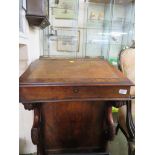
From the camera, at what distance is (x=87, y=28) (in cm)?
221

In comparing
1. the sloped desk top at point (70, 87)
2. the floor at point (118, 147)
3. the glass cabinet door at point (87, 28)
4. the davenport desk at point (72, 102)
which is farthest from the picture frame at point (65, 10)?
the floor at point (118, 147)

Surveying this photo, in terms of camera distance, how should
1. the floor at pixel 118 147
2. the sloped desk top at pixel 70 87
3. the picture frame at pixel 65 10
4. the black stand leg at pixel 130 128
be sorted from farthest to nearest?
the picture frame at pixel 65 10 → the floor at pixel 118 147 → the black stand leg at pixel 130 128 → the sloped desk top at pixel 70 87

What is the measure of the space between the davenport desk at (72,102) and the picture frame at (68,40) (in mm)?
833

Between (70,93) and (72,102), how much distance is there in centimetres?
38

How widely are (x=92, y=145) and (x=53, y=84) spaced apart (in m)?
0.86

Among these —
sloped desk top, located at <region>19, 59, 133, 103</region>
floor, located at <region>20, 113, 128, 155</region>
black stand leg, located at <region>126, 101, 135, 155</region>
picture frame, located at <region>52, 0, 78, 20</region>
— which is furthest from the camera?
picture frame, located at <region>52, 0, 78, 20</region>

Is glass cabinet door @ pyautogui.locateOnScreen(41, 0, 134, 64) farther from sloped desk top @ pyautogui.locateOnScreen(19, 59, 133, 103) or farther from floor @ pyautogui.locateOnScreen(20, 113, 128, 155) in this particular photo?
sloped desk top @ pyautogui.locateOnScreen(19, 59, 133, 103)

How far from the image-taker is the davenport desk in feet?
3.05

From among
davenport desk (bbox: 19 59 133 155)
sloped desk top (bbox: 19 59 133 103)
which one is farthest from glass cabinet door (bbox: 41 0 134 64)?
sloped desk top (bbox: 19 59 133 103)

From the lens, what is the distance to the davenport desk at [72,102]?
36.6 inches

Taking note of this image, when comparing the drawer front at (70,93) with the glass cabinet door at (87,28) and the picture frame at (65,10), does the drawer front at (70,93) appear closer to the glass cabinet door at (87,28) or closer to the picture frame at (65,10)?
the glass cabinet door at (87,28)
